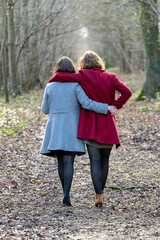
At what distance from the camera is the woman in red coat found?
4.62 metres

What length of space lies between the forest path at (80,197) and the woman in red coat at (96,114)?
1.64ft

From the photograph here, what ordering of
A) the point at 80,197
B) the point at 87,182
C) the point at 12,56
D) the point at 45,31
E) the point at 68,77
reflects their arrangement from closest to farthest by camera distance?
the point at 68,77
the point at 80,197
the point at 87,182
the point at 12,56
the point at 45,31

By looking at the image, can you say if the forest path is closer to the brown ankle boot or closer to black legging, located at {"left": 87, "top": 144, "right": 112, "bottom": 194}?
the brown ankle boot

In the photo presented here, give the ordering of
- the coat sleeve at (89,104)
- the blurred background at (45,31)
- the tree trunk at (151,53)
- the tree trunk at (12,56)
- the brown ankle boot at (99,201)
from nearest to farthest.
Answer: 1. the coat sleeve at (89,104)
2. the brown ankle boot at (99,201)
3. the tree trunk at (151,53)
4. the blurred background at (45,31)
5. the tree trunk at (12,56)

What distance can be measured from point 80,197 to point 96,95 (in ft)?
5.08

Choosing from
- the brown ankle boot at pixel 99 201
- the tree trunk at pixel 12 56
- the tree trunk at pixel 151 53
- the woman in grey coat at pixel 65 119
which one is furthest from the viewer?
the tree trunk at pixel 12 56

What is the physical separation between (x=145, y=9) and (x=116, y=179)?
9.66 metres

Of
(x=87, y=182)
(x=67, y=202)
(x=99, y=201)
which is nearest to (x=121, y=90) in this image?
(x=99, y=201)

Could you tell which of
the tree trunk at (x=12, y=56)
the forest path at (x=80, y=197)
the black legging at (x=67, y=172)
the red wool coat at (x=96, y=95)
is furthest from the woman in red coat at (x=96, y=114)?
the tree trunk at (x=12, y=56)

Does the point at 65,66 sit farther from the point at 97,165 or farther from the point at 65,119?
the point at 97,165

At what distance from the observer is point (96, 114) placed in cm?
467

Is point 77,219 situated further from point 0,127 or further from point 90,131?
point 0,127

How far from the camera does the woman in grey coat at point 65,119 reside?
4.66m

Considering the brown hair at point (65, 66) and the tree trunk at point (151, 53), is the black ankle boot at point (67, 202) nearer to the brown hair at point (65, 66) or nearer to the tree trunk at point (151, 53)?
the brown hair at point (65, 66)
